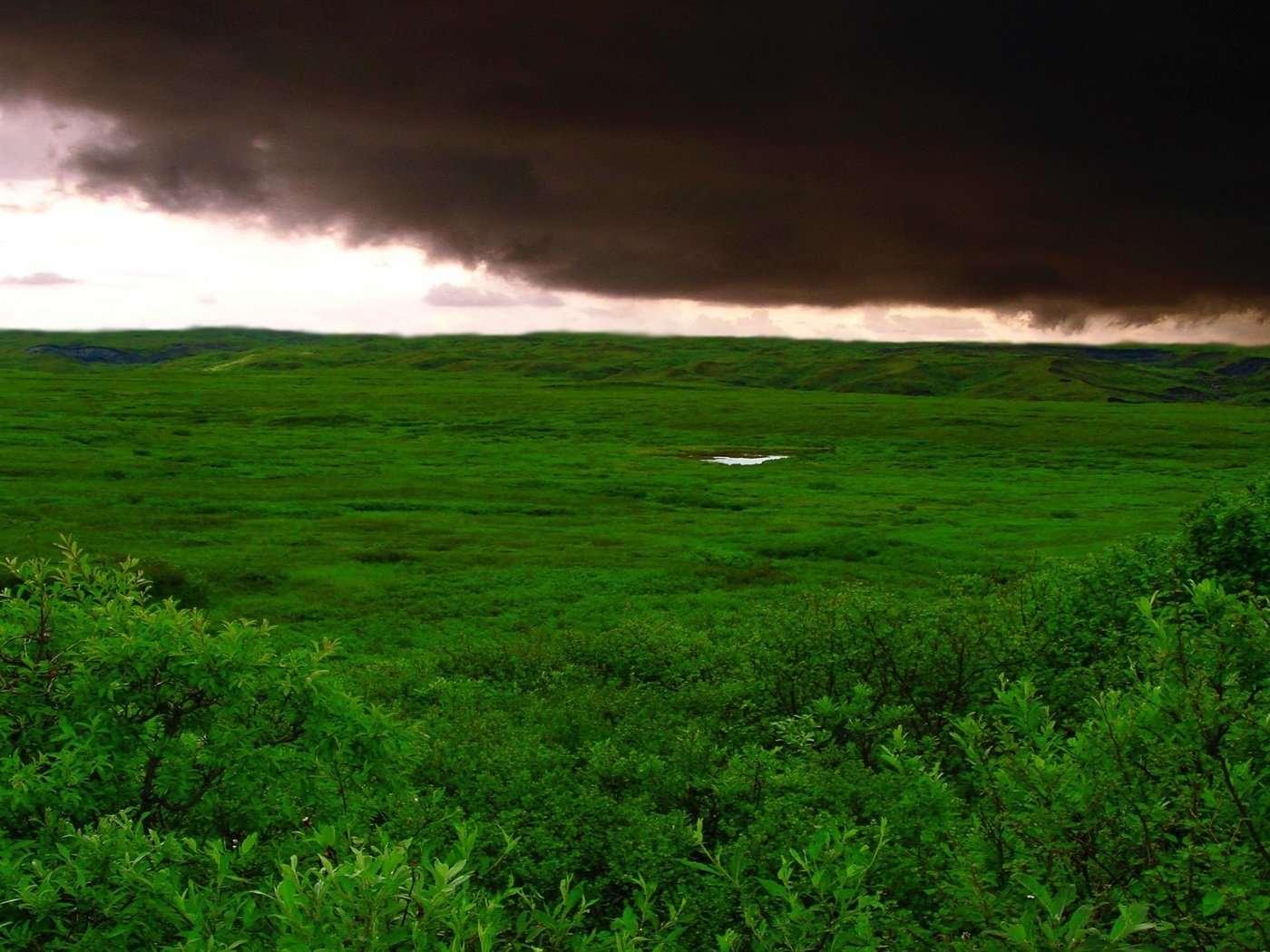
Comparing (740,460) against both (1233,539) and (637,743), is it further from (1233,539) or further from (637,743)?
(637,743)

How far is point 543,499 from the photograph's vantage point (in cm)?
4872

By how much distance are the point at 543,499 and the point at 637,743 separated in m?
38.1

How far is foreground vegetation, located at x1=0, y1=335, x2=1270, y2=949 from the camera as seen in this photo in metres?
4.54

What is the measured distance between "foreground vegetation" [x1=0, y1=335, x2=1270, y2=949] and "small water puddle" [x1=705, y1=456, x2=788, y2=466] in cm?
3154

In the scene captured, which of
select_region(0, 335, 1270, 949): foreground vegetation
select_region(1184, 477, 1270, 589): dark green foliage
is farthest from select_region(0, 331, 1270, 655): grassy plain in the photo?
select_region(1184, 477, 1270, 589): dark green foliage

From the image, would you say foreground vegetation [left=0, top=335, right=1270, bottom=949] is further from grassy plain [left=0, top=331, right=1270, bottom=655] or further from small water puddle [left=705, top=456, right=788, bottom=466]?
small water puddle [left=705, top=456, right=788, bottom=466]

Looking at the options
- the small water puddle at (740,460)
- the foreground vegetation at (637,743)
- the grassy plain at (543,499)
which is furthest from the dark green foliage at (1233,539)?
the small water puddle at (740,460)

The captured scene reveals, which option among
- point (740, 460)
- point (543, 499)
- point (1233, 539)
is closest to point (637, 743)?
point (1233, 539)

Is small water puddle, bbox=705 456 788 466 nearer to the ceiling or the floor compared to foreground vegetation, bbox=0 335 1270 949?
nearer to the floor

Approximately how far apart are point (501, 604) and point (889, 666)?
1608 cm

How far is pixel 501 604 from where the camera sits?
88.9 feet

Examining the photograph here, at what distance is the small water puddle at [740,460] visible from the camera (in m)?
68.2

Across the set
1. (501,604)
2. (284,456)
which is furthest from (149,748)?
(284,456)

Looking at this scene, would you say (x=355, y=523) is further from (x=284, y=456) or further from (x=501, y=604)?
(x=284, y=456)
